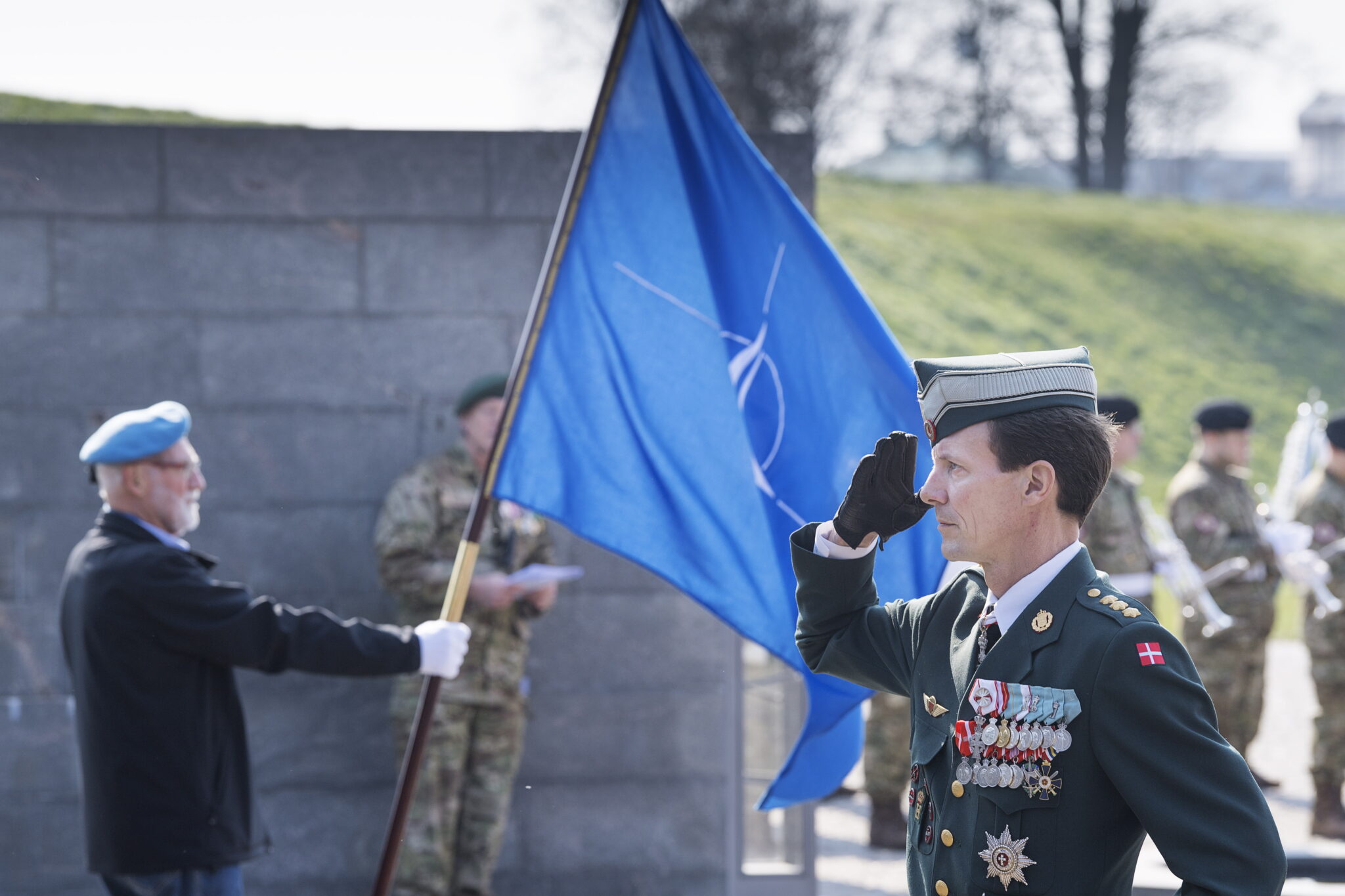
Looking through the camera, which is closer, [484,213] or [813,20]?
[484,213]

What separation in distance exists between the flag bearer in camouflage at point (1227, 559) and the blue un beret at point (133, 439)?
6.06 metres

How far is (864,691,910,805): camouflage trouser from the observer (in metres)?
6.95

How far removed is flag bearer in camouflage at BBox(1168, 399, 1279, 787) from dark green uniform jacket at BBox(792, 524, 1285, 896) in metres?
6.18

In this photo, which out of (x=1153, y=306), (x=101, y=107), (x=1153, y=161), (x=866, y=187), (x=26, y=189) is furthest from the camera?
(x=1153, y=161)

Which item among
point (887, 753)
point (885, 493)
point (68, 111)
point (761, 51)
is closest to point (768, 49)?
point (761, 51)

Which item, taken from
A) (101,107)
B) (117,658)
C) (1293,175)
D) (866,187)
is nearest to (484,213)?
(117,658)

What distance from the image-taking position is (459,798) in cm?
529

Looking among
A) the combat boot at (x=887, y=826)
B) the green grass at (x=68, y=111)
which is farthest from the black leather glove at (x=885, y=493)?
the green grass at (x=68, y=111)

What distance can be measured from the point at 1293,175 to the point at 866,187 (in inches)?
1560

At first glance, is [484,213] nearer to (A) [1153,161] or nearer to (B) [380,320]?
(B) [380,320]

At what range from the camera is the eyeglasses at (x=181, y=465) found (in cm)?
400

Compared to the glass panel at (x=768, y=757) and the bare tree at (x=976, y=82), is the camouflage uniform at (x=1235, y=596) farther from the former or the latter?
the bare tree at (x=976, y=82)

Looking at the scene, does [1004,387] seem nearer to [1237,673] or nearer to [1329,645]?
[1329,645]

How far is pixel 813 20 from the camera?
31000 mm
